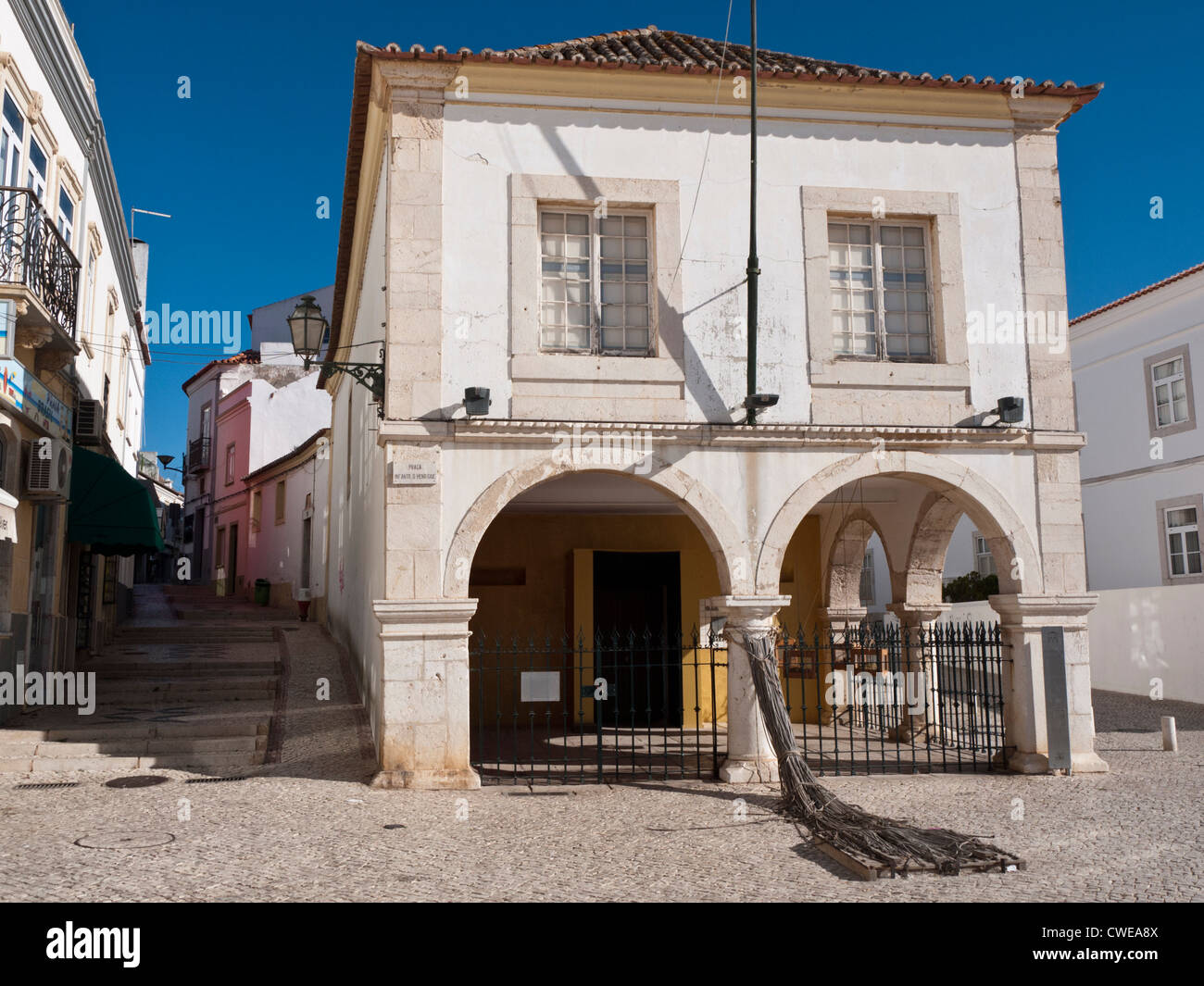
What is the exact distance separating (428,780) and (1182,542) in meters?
15.7

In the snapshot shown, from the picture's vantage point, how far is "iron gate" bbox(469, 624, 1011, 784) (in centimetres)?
1018

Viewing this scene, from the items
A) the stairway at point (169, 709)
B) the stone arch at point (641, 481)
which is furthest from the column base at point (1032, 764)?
the stairway at point (169, 709)

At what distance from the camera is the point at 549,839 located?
285 inches

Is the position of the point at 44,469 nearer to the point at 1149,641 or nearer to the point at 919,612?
the point at 919,612

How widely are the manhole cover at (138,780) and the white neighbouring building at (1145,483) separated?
1474cm

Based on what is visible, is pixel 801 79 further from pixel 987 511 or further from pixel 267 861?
pixel 267 861

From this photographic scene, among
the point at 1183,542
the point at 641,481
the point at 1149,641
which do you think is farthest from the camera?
the point at 1183,542

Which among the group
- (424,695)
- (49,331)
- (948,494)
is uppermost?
(49,331)

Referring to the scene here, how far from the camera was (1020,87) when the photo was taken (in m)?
10.5

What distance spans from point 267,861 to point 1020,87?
385 inches

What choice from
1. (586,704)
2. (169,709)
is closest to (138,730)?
(169,709)

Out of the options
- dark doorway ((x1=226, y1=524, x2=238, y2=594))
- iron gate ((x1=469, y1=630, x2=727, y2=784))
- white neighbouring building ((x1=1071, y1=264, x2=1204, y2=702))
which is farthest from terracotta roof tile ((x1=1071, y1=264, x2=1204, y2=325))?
dark doorway ((x1=226, y1=524, x2=238, y2=594))

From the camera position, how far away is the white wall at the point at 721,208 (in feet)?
31.6

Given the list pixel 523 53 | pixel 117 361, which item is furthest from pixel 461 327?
pixel 117 361
